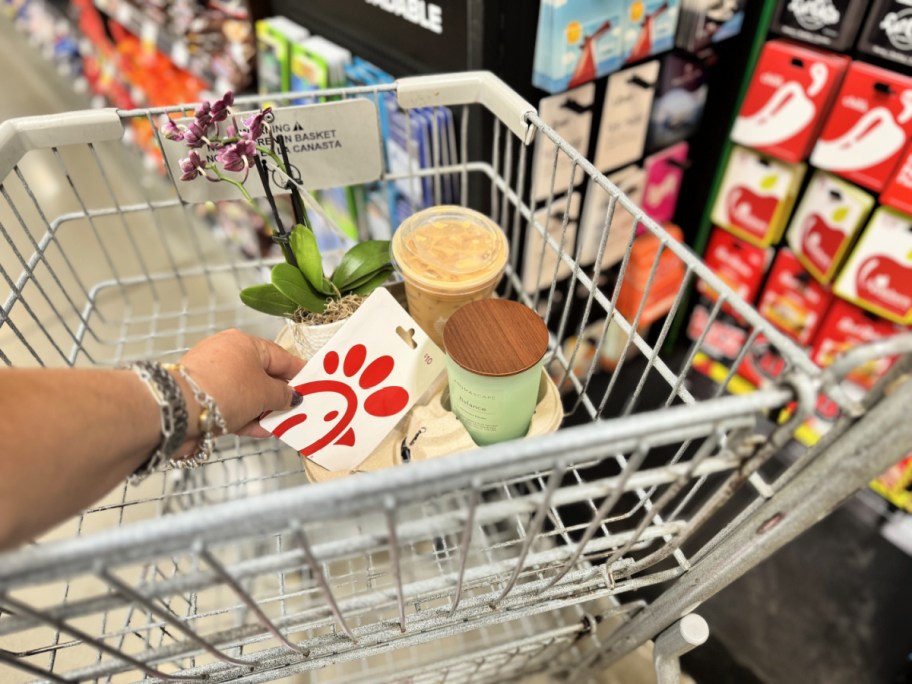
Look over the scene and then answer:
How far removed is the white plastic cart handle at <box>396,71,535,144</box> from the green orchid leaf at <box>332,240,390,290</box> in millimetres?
219

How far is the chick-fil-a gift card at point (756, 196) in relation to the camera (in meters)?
1.42

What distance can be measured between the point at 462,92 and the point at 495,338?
40cm

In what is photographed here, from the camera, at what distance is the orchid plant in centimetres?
71

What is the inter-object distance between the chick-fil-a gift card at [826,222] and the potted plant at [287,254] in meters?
1.08

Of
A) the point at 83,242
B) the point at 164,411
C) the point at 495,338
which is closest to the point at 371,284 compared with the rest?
the point at 495,338

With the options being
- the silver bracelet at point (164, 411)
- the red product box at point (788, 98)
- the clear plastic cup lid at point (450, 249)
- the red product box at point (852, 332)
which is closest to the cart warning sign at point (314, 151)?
the clear plastic cup lid at point (450, 249)

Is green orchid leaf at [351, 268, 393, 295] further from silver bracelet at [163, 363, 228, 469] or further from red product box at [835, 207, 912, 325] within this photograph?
red product box at [835, 207, 912, 325]

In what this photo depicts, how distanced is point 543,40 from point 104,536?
98 cm

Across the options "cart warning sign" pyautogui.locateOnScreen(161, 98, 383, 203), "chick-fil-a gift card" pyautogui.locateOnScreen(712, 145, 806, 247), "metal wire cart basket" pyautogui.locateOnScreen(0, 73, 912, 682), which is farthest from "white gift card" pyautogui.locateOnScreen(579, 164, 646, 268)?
"cart warning sign" pyautogui.locateOnScreen(161, 98, 383, 203)

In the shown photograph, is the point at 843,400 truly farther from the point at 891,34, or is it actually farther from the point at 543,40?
the point at 891,34

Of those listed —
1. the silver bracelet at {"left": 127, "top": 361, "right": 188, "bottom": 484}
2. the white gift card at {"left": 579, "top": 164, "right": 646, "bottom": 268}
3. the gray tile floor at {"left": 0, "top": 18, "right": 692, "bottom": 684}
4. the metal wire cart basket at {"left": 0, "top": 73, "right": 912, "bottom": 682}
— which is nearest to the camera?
the metal wire cart basket at {"left": 0, "top": 73, "right": 912, "bottom": 682}

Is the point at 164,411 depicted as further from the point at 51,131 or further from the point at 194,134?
the point at 51,131

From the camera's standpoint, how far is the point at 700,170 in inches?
62.5

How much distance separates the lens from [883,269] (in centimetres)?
130
